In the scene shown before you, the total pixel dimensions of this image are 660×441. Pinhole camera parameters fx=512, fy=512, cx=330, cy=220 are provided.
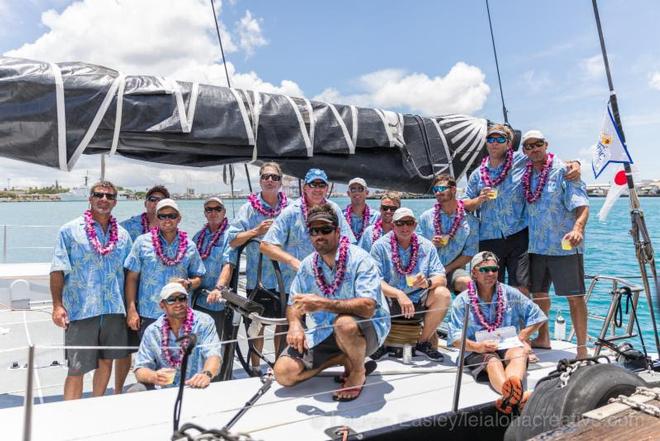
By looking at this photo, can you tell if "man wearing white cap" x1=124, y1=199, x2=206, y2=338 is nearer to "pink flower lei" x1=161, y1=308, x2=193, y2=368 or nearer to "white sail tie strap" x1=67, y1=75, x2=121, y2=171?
"pink flower lei" x1=161, y1=308, x2=193, y2=368

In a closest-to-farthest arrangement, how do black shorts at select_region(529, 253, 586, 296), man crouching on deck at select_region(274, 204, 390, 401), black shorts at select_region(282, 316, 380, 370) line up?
1. man crouching on deck at select_region(274, 204, 390, 401)
2. black shorts at select_region(282, 316, 380, 370)
3. black shorts at select_region(529, 253, 586, 296)

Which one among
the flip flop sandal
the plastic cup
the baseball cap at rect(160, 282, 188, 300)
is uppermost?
the baseball cap at rect(160, 282, 188, 300)

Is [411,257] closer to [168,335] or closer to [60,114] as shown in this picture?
[168,335]

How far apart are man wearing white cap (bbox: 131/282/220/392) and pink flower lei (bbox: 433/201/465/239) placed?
1.97m

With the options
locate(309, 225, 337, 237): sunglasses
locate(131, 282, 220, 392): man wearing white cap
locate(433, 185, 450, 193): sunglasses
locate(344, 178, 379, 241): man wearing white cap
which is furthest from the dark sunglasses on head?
locate(131, 282, 220, 392): man wearing white cap

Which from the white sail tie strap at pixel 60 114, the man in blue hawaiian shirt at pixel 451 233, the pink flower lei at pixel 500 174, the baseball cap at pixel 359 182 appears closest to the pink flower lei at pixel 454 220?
the man in blue hawaiian shirt at pixel 451 233

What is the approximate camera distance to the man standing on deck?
415 centimetres

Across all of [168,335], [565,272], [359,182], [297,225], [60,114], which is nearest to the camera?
[168,335]

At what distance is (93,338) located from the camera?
3.42 m

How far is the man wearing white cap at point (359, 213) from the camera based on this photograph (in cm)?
433

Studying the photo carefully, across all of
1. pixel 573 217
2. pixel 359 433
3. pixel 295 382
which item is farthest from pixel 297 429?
pixel 573 217

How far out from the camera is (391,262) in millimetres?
3699

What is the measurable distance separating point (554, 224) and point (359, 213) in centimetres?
157

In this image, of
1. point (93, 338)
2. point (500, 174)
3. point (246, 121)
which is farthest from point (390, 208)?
point (93, 338)
